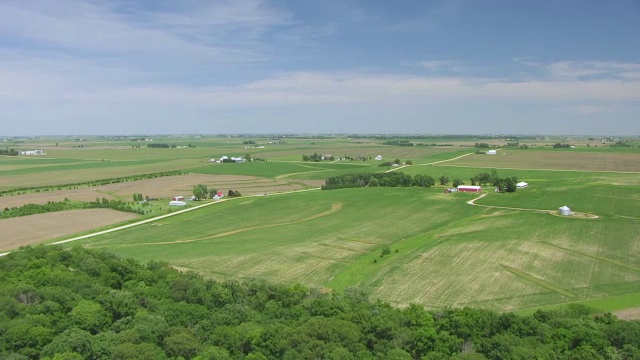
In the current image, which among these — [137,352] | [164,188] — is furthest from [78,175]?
[137,352]

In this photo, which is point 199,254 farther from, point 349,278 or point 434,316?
point 434,316

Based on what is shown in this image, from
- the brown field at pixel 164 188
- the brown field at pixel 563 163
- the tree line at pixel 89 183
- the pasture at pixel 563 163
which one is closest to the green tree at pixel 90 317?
the brown field at pixel 164 188

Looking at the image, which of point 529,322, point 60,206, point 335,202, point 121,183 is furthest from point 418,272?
point 121,183

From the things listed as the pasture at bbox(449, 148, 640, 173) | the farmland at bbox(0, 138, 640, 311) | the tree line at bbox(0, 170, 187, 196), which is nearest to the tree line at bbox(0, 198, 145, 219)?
the farmland at bbox(0, 138, 640, 311)

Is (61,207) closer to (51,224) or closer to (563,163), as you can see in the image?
(51,224)

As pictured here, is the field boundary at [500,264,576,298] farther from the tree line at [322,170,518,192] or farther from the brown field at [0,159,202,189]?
the brown field at [0,159,202,189]

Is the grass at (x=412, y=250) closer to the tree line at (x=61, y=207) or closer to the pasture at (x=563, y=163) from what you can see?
the tree line at (x=61, y=207)
